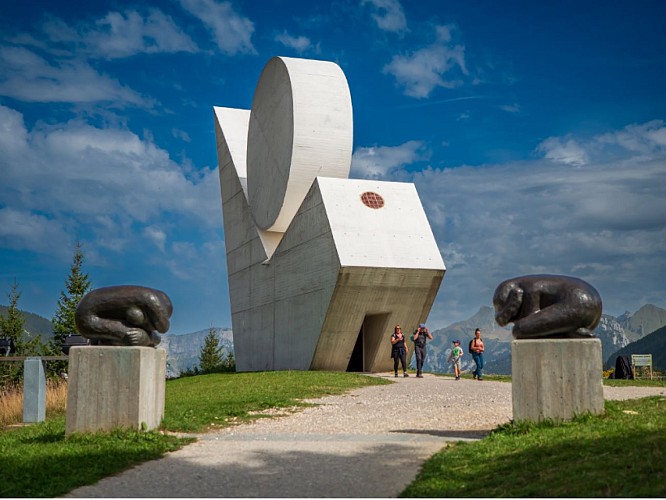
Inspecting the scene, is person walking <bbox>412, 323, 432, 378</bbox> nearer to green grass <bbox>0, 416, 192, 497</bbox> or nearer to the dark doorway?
the dark doorway

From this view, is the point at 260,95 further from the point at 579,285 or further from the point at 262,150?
the point at 579,285

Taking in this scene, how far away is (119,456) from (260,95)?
2356 centimetres

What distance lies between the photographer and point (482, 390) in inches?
676

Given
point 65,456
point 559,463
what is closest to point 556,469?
point 559,463

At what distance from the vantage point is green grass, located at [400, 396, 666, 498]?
237 inches

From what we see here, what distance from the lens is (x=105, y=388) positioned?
975 centimetres

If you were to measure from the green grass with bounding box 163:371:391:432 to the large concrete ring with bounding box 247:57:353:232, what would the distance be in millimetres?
7631

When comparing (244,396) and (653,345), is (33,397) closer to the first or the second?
(244,396)

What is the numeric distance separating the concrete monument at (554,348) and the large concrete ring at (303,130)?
17.1 m

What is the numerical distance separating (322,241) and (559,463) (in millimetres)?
17839

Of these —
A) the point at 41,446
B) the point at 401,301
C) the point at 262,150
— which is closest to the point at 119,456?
the point at 41,446

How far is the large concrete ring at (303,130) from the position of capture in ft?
86.2

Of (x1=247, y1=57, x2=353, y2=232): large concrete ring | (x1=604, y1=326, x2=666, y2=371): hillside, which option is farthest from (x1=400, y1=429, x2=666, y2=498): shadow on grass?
(x1=604, y1=326, x2=666, y2=371): hillside

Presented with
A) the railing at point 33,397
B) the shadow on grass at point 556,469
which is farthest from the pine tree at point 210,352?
the shadow on grass at point 556,469
